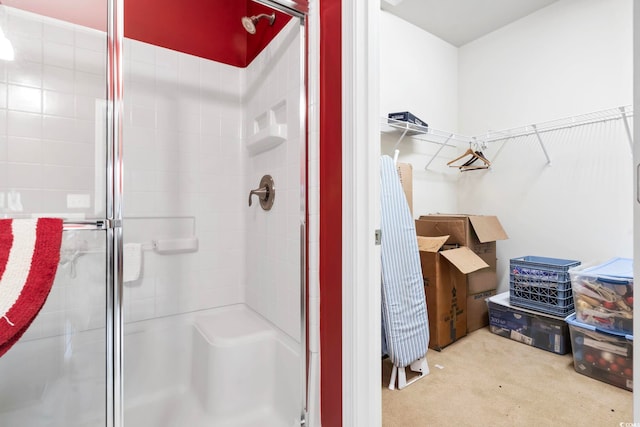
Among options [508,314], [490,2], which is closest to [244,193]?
[508,314]

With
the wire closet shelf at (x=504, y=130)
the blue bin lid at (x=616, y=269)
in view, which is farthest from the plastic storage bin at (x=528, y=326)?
the wire closet shelf at (x=504, y=130)

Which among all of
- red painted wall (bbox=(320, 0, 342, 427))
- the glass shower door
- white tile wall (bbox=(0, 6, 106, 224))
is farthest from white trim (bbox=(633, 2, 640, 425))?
white tile wall (bbox=(0, 6, 106, 224))

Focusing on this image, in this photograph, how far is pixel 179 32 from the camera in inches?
65.0

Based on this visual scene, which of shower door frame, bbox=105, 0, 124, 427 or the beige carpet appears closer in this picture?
shower door frame, bbox=105, 0, 124, 427

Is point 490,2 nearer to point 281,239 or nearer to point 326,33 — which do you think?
point 326,33

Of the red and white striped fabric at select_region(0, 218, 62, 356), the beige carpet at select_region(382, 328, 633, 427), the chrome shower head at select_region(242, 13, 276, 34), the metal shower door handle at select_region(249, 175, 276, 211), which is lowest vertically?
the beige carpet at select_region(382, 328, 633, 427)

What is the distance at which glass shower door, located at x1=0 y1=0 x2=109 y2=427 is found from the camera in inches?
49.4

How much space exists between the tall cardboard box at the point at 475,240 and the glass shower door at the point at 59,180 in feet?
6.96

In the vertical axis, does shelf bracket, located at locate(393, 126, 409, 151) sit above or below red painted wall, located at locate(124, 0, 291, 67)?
below

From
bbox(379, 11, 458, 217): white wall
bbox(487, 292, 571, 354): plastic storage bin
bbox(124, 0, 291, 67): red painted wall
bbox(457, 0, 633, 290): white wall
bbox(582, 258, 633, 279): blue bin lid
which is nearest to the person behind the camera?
bbox(124, 0, 291, 67): red painted wall

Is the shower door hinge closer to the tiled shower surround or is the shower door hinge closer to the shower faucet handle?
the tiled shower surround

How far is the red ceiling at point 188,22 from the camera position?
1.37 meters

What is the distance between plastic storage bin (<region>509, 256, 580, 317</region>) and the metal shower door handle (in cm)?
186

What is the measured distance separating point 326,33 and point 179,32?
978 millimetres
